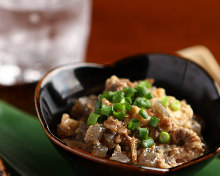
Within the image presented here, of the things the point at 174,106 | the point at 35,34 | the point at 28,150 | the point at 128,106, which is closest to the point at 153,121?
the point at 128,106

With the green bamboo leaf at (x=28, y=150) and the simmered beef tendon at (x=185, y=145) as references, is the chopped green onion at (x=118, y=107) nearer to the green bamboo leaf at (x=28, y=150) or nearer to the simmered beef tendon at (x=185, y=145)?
the simmered beef tendon at (x=185, y=145)

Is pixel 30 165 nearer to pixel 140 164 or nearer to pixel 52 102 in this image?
pixel 52 102

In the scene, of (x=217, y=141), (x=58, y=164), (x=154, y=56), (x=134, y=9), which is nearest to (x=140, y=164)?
(x=217, y=141)

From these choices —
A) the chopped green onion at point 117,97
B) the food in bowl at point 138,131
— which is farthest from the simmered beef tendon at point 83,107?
the chopped green onion at point 117,97

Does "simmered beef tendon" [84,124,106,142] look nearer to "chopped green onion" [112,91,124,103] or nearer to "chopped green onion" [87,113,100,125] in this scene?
"chopped green onion" [87,113,100,125]

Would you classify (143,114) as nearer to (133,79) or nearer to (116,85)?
(116,85)

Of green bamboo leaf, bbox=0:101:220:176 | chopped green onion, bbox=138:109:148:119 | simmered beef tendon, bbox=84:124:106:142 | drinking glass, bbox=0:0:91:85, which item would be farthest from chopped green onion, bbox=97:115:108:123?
drinking glass, bbox=0:0:91:85
